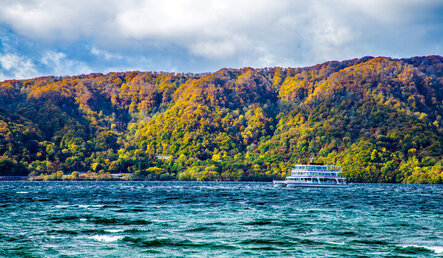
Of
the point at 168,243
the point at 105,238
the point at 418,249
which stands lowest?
the point at 418,249

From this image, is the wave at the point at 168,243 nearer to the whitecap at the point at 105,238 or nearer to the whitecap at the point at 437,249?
the whitecap at the point at 105,238

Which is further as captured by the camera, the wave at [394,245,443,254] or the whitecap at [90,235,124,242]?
the whitecap at [90,235,124,242]

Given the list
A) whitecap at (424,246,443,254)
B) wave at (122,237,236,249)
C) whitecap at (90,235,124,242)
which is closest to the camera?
whitecap at (424,246,443,254)

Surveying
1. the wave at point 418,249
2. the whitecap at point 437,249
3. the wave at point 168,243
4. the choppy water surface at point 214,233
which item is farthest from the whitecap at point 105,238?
the whitecap at point 437,249

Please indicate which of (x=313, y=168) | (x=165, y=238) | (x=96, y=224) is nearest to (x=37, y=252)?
(x=165, y=238)

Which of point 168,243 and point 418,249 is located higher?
point 168,243

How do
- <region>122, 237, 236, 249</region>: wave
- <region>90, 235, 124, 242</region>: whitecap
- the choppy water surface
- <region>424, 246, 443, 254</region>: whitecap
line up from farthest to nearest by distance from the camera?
1. <region>90, 235, 124, 242</region>: whitecap
2. <region>122, 237, 236, 249</region>: wave
3. the choppy water surface
4. <region>424, 246, 443, 254</region>: whitecap

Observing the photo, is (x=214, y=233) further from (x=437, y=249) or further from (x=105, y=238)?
(x=437, y=249)

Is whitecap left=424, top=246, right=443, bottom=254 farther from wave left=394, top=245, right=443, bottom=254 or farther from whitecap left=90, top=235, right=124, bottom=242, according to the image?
whitecap left=90, top=235, right=124, bottom=242

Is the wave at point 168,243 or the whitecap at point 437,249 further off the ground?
the wave at point 168,243

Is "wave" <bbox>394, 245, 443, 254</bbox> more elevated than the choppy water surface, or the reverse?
the choppy water surface

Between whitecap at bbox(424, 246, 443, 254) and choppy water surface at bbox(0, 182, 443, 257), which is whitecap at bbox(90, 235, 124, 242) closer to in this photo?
choppy water surface at bbox(0, 182, 443, 257)

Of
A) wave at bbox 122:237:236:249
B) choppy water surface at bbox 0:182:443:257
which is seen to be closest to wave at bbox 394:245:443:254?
choppy water surface at bbox 0:182:443:257

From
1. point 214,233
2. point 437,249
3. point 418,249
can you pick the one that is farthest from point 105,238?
point 437,249
